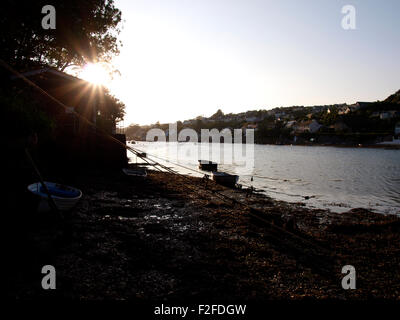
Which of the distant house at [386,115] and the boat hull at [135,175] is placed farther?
the distant house at [386,115]

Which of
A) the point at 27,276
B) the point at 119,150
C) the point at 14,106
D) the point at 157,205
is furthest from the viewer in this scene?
the point at 119,150

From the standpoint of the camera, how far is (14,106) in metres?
9.42

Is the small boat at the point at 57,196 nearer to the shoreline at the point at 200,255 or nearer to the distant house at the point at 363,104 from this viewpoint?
the shoreline at the point at 200,255

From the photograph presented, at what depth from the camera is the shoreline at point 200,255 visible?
24.7 ft

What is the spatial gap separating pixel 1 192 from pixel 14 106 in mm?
3105

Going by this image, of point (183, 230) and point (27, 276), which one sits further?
point (183, 230)

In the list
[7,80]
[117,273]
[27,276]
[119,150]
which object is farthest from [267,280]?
[119,150]

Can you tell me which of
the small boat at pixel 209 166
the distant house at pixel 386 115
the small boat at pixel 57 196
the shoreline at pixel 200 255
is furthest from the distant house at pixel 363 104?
the small boat at pixel 57 196

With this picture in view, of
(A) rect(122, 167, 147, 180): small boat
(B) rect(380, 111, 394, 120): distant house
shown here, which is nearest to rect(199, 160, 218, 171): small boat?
(A) rect(122, 167, 147, 180): small boat

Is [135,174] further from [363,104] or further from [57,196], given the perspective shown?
[363,104]

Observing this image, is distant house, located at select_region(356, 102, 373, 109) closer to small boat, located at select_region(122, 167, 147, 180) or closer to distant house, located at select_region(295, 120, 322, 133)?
distant house, located at select_region(295, 120, 322, 133)

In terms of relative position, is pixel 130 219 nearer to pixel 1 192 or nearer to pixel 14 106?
pixel 1 192

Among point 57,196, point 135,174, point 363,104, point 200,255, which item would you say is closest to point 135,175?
point 135,174

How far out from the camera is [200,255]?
10.0 meters
